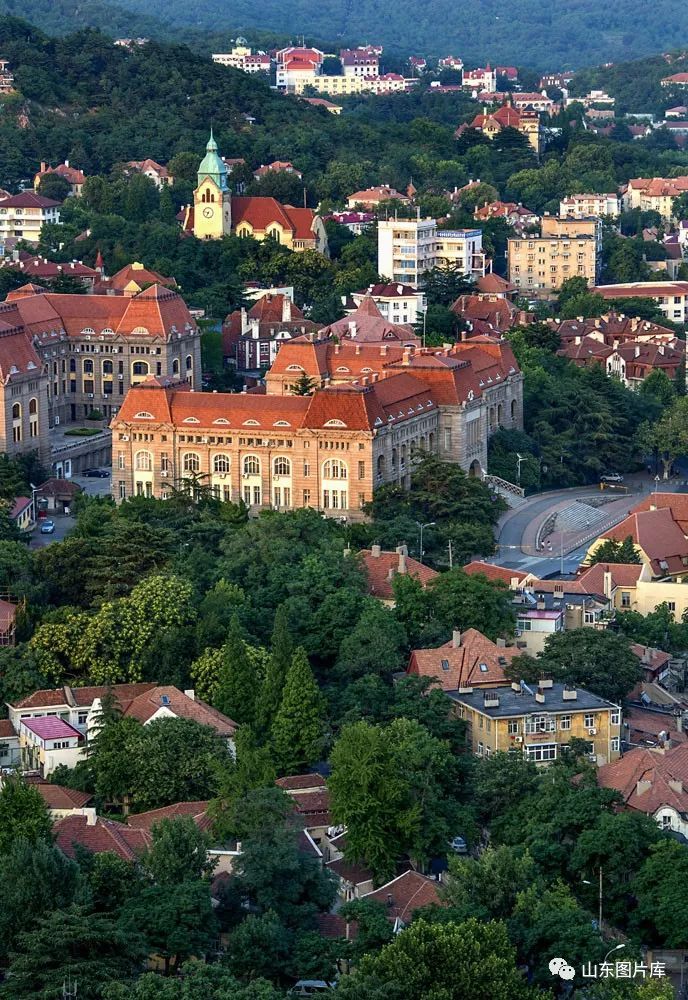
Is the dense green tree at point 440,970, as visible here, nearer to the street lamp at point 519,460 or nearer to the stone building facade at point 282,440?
the stone building facade at point 282,440

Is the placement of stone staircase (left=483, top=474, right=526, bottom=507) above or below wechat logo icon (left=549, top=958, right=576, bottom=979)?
above

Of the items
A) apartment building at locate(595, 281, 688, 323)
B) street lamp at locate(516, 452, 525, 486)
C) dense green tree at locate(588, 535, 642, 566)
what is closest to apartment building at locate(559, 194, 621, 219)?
apartment building at locate(595, 281, 688, 323)

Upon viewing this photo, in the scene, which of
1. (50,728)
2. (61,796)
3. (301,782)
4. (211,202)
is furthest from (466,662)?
(211,202)

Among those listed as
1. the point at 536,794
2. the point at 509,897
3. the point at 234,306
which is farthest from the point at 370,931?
the point at 234,306

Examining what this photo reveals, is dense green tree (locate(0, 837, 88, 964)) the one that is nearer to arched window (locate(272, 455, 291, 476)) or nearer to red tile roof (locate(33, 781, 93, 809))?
red tile roof (locate(33, 781, 93, 809))

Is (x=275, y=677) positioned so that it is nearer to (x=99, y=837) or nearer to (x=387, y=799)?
(x=387, y=799)


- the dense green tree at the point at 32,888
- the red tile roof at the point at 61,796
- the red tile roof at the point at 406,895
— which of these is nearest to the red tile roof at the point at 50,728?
the red tile roof at the point at 61,796
